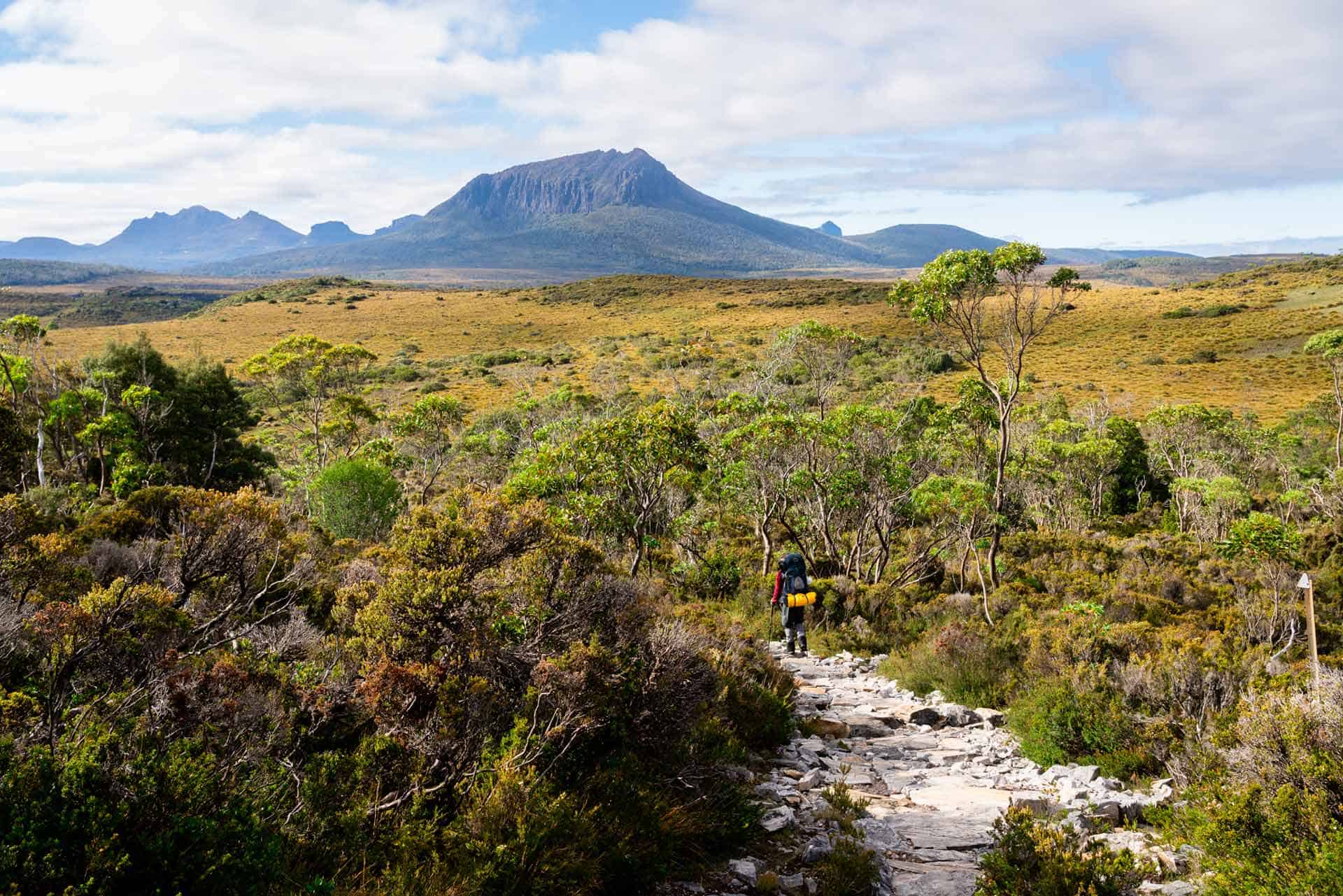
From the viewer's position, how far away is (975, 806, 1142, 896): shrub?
4211mm

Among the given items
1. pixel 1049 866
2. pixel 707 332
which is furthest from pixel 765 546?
pixel 707 332

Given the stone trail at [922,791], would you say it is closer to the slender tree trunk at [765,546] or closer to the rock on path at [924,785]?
the rock on path at [924,785]

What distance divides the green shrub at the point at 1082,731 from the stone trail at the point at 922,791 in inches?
7.7

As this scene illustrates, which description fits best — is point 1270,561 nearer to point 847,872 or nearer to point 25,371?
point 847,872

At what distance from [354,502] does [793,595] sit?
1160cm

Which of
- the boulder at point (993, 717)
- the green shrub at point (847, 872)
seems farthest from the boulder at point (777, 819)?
the boulder at point (993, 717)

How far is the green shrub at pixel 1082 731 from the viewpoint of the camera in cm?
663

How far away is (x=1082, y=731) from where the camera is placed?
7.04 metres

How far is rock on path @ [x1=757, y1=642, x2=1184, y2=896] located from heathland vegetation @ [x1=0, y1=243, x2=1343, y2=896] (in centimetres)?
35

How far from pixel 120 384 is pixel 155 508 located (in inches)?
693

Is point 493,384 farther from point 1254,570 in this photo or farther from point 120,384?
point 1254,570

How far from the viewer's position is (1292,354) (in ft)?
201

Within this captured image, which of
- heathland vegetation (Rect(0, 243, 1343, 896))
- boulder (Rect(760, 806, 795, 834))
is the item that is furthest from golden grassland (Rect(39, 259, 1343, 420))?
boulder (Rect(760, 806, 795, 834))

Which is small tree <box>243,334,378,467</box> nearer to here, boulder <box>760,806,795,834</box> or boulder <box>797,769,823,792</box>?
boulder <box>797,769,823,792</box>
